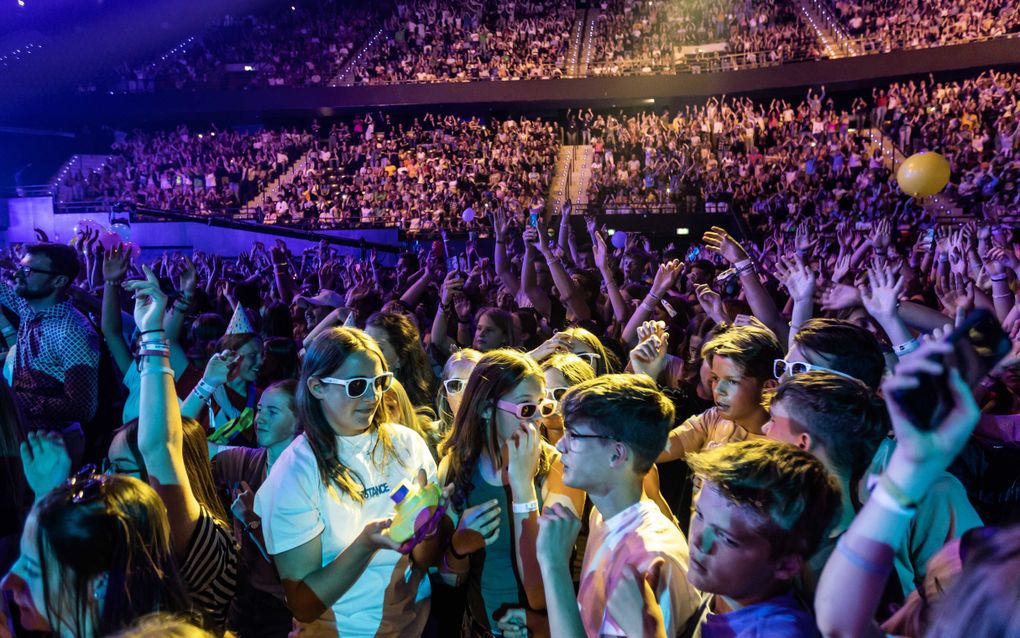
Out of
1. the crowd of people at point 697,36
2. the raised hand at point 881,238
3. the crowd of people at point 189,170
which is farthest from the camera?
the crowd of people at point 697,36

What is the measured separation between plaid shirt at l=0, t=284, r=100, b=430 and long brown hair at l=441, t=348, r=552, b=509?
87.3 inches

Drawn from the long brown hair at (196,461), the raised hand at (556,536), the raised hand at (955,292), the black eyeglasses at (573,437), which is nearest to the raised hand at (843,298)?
the raised hand at (955,292)

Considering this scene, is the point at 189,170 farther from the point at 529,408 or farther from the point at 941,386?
the point at 941,386

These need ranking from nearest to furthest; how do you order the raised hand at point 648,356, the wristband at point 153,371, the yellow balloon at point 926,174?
the wristband at point 153,371 → the raised hand at point 648,356 → the yellow balloon at point 926,174

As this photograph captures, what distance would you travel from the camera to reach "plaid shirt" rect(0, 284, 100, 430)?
375 cm

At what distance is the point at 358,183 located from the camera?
21625mm

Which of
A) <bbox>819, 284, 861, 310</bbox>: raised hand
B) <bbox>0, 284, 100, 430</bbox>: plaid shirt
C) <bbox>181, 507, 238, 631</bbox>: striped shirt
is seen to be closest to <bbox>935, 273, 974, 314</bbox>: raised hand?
<bbox>819, 284, 861, 310</bbox>: raised hand

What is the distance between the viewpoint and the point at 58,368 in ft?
12.4

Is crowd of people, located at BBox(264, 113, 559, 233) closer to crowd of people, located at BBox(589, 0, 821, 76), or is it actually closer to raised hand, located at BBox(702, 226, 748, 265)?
crowd of people, located at BBox(589, 0, 821, 76)

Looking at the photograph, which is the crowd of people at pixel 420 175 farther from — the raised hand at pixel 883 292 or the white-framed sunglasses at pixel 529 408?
the white-framed sunglasses at pixel 529 408

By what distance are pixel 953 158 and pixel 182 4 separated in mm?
27623

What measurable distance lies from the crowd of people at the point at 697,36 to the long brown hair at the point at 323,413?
2313 cm

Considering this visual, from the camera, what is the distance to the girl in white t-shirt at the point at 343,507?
7.38 ft

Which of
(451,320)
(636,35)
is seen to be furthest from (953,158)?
(451,320)
